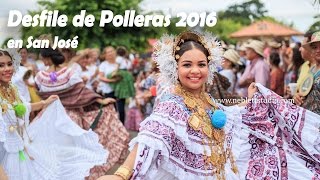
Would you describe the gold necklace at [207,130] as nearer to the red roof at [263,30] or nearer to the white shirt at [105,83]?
the white shirt at [105,83]

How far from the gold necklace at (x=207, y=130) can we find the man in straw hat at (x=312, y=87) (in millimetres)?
1692

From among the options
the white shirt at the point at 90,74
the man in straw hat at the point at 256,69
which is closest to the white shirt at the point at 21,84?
the white shirt at the point at 90,74

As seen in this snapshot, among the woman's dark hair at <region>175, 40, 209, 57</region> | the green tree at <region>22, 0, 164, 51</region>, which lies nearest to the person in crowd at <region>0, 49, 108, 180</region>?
the woman's dark hair at <region>175, 40, 209, 57</region>

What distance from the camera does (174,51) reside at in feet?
11.3

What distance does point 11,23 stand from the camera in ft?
24.0

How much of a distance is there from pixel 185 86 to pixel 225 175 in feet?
1.96

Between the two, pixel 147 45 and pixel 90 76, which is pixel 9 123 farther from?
pixel 147 45

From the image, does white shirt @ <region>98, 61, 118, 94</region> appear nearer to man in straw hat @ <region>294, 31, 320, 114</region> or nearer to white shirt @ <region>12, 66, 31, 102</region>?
white shirt @ <region>12, 66, 31, 102</region>

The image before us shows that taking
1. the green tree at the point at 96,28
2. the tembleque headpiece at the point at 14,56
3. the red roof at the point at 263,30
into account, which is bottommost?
the tembleque headpiece at the point at 14,56

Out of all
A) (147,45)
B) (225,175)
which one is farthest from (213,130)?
(147,45)

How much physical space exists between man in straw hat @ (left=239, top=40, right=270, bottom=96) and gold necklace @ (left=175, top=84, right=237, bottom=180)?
4.33 m

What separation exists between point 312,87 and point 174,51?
6.66 ft

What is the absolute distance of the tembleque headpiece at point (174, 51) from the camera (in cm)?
345

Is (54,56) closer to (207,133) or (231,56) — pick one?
(231,56)
